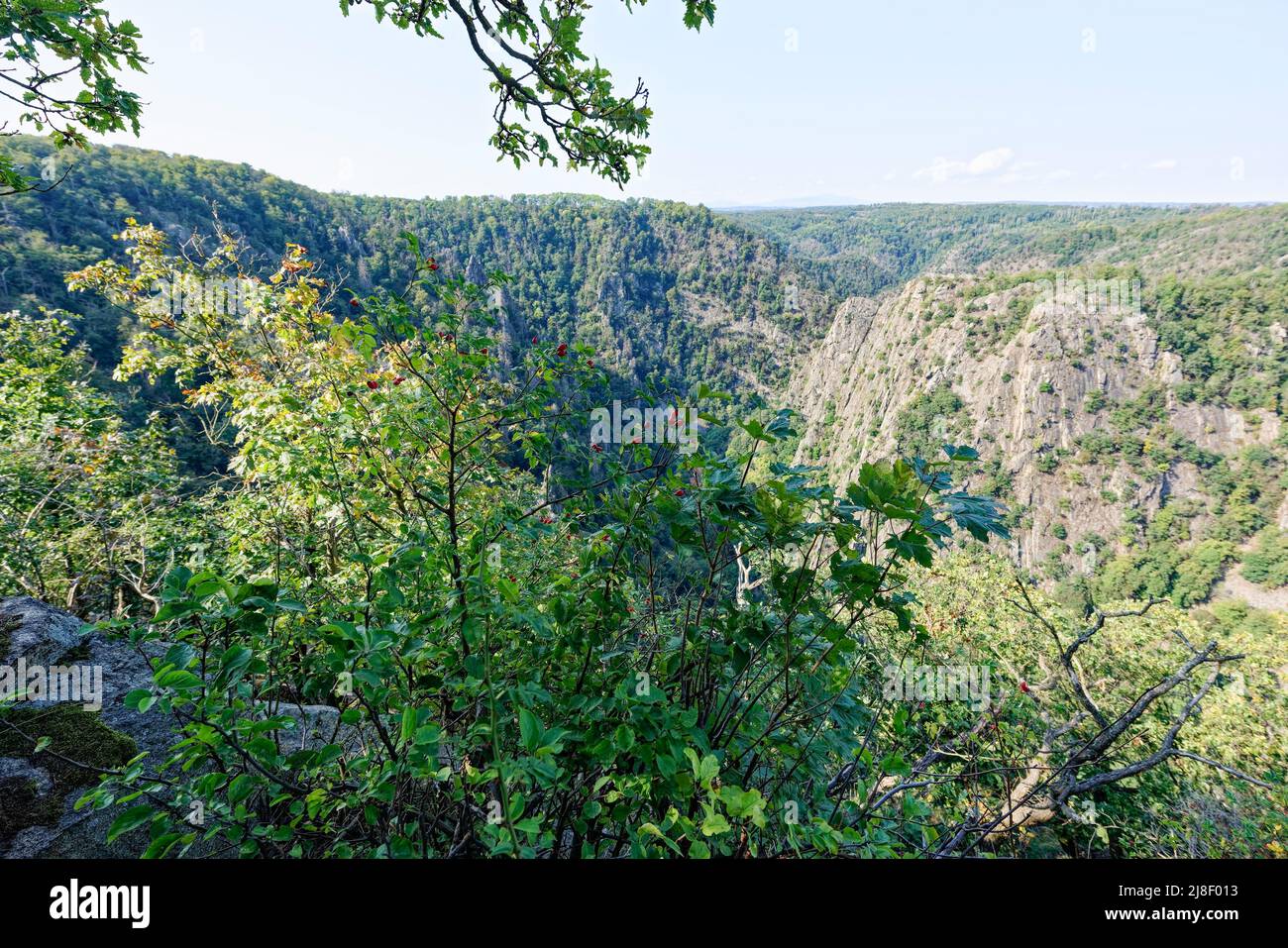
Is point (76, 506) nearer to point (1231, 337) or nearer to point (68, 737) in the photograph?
point (68, 737)

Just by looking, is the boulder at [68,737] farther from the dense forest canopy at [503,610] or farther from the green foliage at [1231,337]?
the green foliage at [1231,337]

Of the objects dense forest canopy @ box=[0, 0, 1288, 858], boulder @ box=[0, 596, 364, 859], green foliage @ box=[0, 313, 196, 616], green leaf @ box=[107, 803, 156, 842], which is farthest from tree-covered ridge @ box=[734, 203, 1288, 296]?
green leaf @ box=[107, 803, 156, 842]

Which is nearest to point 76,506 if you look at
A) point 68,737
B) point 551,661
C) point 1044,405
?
point 68,737

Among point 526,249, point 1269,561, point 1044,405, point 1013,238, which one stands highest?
point 1013,238

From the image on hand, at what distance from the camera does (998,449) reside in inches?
3049

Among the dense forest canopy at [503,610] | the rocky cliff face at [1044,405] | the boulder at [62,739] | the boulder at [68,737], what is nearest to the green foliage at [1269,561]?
the rocky cliff face at [1044,405]

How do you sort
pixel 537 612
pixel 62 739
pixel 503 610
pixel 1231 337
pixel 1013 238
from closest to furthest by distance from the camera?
pixel 503 610, pixel 537 612, pixel 62 739, pixel 1231 337, pixel 1013 238

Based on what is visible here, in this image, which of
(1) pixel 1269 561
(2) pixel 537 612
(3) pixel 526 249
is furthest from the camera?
(3) pixel 526 249

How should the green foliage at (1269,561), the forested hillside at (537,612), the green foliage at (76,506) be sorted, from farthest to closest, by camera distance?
the green foliage at (1269,561) < the green foliage at (76,506) < the forested hillside at (537,612)

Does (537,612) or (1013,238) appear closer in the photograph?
(537,612)

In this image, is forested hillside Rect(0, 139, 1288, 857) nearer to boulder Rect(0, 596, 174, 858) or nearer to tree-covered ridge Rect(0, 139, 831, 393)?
boulder Rect(0, 596, 174, 858)
